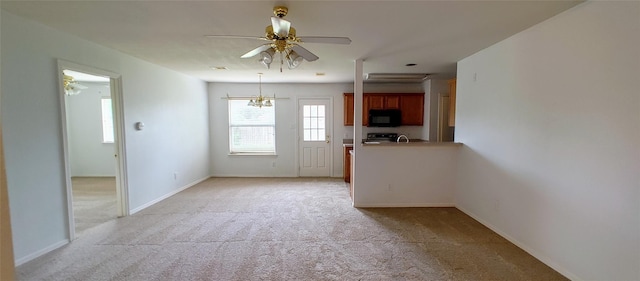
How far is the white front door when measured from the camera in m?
6.10

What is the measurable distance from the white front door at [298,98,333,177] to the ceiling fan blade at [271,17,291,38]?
13.3ft

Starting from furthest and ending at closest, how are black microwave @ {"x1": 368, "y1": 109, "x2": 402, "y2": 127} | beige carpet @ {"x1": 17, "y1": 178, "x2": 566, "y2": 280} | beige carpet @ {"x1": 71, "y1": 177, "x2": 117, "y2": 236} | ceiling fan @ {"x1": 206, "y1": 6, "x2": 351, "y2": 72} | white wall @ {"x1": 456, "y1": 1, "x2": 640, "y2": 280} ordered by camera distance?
black microwave @ {"x1": 368, "y1": 109, "x2": 402, "y2": 127}
beige carpet @ {"x1": 71, "y1": 177, "x2": 117, "y2": 236}
beige carpet @ {"x1": 17, "y1": 178, "x2": 566, "y2": 280}
ceiling fan @ {"x1": 206, "y1": 6, "x2": 351, "y2": 72}
white wall @ {"x1": 456, "y1": 1, "x2": 640, "y2": 280}

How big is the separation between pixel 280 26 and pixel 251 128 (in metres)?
4.50

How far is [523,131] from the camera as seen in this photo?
270cm

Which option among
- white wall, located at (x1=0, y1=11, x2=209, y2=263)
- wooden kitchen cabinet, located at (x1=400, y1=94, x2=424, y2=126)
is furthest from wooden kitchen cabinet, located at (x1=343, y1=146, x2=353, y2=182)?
white wall, located at (x1=0, y1=11, x2=209, y2=263)

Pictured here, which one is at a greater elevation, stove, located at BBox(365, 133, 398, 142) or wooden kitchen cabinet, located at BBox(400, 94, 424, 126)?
wooden kitchen cabinet, located at BBox(400, 94, 424, 126)

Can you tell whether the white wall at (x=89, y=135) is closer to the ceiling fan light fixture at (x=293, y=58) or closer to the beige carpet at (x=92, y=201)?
the beige carpet at (x=92, y=201)

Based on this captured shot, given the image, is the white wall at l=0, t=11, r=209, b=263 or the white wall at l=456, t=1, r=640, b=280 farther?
the white wall at l=0, t=11, r=209, b=263

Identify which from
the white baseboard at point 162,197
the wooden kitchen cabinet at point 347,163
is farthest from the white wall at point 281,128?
the white baseboard at point 162,197

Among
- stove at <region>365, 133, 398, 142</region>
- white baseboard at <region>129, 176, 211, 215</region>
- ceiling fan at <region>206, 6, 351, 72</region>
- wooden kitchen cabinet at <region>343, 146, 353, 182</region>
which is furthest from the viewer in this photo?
stove at <region>365, 133, 398, 142</region>

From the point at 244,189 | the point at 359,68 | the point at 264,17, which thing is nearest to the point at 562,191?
the point at 359,68

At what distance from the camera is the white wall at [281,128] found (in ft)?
19.9

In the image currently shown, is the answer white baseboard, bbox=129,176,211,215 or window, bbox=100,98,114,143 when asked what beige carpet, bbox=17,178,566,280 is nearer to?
white baseboard, bbox=129,176,211,215

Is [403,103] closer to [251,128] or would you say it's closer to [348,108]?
[348,108]
